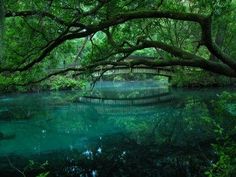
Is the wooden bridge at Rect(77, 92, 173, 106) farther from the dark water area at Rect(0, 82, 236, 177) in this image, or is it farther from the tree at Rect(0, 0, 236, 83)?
the tree at Rect(0, 0, 236, 83)

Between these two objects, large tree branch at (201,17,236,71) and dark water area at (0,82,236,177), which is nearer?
large tree branch at (201,17,236,71)

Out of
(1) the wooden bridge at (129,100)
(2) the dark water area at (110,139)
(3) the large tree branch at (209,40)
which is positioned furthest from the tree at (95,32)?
(1) the wooden bridge at (129,100)

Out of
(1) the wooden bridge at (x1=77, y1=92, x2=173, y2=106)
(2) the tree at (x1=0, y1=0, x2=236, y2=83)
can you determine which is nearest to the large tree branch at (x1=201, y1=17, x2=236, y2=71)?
(2) the tree at (x1=0, y1=0, x2=236, y2=83)

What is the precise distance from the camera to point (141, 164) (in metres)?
11.5

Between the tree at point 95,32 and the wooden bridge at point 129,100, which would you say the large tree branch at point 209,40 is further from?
the wooden bridge at point 129,100

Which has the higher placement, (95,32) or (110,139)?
(95,32)

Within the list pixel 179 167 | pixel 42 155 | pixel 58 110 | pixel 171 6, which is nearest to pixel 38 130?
pixel 42 155

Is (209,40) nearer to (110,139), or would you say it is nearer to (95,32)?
(95,32)

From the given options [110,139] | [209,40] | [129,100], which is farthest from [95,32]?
[129,100]

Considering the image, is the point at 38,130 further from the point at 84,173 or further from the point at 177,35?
the point at 177,35

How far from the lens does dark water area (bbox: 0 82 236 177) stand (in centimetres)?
1114

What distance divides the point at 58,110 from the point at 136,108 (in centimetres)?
544

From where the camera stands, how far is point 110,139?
1592cm

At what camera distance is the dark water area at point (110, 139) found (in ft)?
36.6
